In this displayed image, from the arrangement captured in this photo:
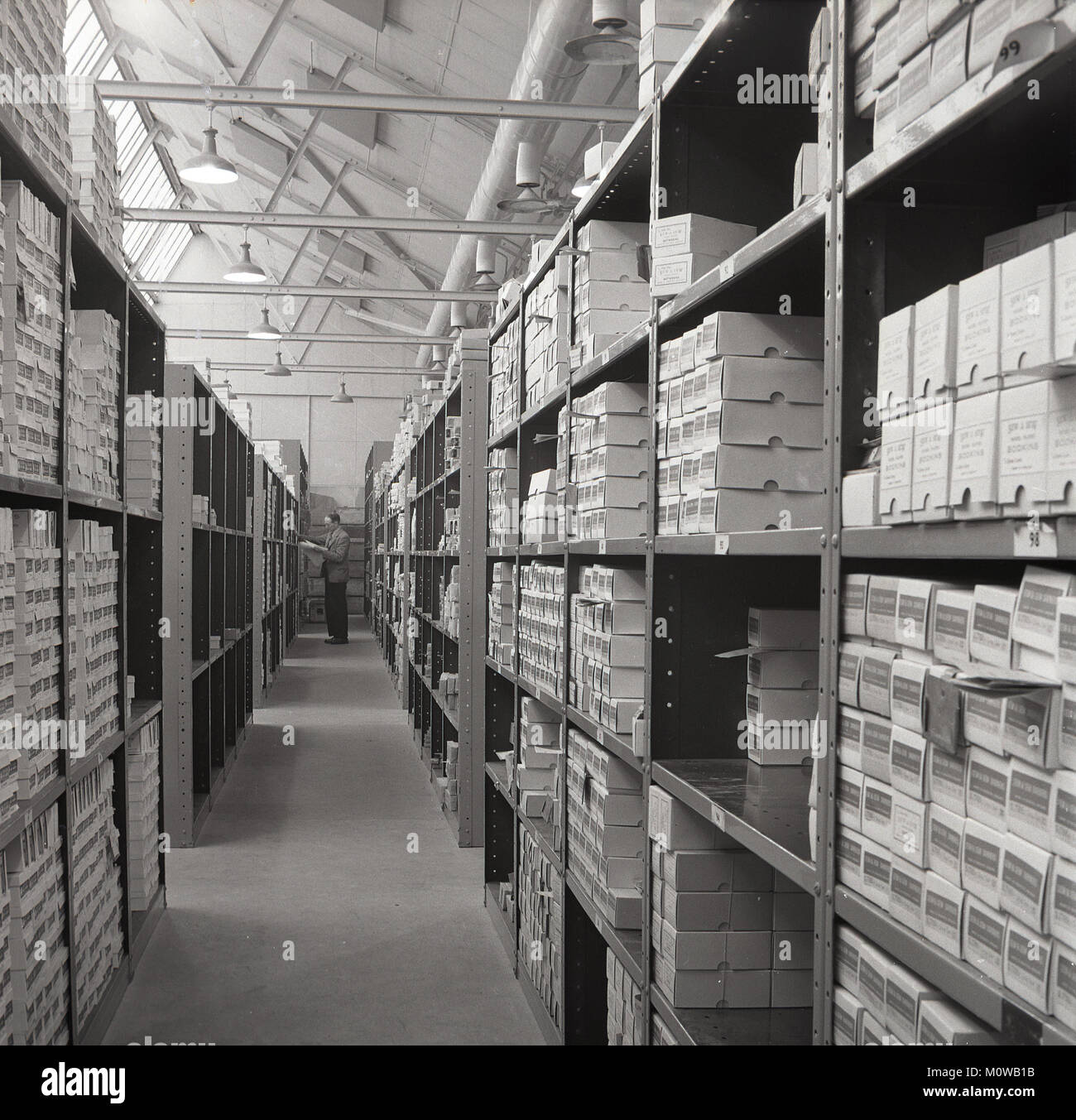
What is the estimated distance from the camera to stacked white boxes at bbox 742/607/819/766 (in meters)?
2.45

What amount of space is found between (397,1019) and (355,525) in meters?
19.3

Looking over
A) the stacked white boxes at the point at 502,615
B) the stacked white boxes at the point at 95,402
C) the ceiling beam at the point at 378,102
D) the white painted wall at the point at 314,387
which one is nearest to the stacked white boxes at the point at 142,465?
the stacked white boxes at the point at 95,402

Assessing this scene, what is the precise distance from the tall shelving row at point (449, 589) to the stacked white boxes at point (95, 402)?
220 centimetres

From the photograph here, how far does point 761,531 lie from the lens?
6.71ft

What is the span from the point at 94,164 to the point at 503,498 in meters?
2.04

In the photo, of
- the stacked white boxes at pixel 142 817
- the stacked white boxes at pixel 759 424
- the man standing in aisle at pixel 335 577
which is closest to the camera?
the stacked white boxes at pixel 759 424

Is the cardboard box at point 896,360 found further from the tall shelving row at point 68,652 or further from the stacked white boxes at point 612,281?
the tall shelving row at point 68,652

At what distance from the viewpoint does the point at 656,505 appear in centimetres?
260

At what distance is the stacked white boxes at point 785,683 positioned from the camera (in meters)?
2.45

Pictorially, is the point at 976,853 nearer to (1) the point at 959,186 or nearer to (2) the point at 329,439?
(1) the point at 959,186

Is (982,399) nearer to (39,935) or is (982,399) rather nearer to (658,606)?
(658,606)

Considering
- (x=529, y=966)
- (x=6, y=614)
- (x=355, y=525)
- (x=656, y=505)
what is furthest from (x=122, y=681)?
(x=355, y=525)

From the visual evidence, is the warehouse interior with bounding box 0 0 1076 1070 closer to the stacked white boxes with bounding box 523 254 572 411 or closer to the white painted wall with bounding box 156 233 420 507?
the stacked white boxes with bounding box 523 254 572 411
